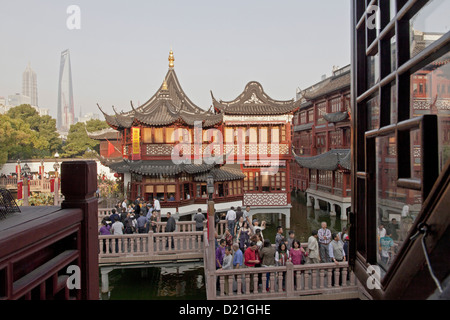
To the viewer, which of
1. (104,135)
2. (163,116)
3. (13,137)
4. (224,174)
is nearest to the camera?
(163,116)

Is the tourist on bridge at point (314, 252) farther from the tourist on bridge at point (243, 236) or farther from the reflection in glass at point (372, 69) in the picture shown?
the reflection in glass at point (372, 69)

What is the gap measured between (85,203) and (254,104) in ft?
55.1

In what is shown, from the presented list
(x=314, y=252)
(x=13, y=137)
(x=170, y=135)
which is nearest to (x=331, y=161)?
(x=170, y=135)

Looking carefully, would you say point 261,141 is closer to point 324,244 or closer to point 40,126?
point 324,244

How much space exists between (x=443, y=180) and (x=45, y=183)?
982 inches

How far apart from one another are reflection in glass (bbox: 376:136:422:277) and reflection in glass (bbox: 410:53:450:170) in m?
0.18

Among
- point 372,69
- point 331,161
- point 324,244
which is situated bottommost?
point 324,244

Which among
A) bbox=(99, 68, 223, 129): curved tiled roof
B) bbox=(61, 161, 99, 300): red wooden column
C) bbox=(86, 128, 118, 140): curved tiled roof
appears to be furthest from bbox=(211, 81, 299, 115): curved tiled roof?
bbox=(86, 128, 118, 140): curved tiled roof

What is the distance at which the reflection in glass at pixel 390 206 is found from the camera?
3.96ft

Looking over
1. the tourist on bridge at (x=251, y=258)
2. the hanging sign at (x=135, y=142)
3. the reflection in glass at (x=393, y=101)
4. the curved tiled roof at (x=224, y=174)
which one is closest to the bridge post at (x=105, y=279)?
the tourist on bridge at (x=251, y=258)

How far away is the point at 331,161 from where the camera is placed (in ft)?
64.0

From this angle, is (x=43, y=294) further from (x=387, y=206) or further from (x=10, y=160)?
(x=10, y=160)

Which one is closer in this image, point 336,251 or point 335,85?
point 336,251

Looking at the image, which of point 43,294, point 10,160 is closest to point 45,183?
point 10,160
